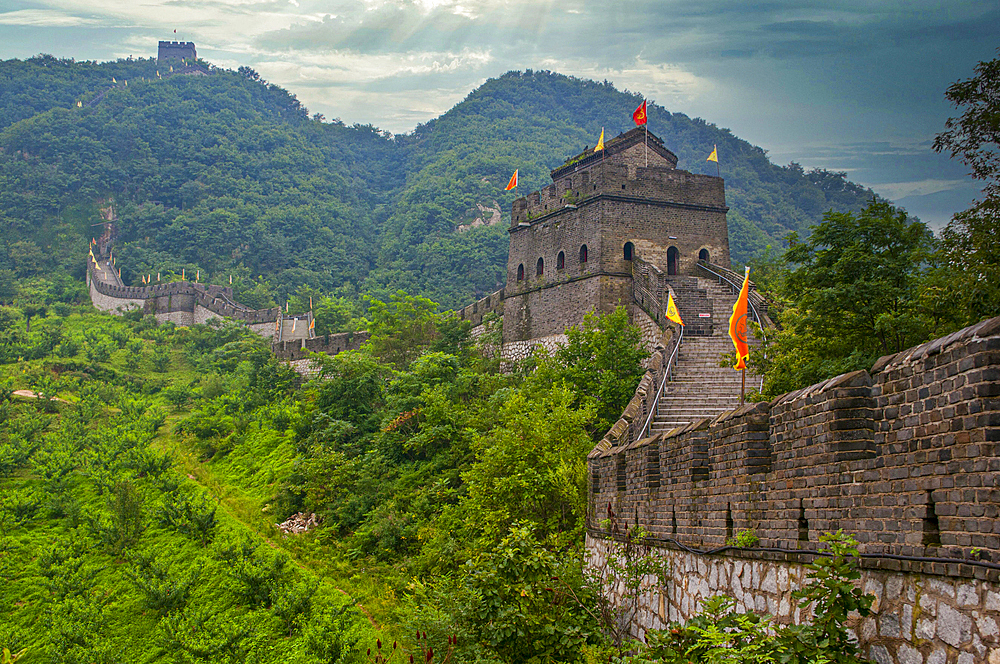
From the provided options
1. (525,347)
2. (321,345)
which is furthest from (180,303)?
(525,347)

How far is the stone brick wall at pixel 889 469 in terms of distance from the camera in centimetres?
369

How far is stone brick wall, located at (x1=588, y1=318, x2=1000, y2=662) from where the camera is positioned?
3.69 metres

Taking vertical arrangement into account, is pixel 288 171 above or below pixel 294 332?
above

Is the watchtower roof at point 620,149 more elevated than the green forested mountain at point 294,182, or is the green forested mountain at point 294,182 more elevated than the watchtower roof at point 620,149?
the green forested mountain at point 294,182

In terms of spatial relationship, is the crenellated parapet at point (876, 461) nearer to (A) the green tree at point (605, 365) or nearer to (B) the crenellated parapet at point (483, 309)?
(A) the green tree at point (605, 365)

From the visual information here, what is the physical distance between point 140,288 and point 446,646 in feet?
162

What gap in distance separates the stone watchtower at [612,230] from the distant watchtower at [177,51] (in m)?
122

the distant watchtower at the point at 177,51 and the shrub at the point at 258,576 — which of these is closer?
the shrub at the point at 258,576

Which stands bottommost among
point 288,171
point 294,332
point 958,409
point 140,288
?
point 958,409

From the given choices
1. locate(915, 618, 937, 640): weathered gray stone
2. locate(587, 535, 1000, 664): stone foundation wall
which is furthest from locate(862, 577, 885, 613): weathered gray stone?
locate(915, 618, 937, 640): weathered gray stone

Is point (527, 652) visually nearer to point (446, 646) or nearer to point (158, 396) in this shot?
point (446, 646)

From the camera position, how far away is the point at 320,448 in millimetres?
22156

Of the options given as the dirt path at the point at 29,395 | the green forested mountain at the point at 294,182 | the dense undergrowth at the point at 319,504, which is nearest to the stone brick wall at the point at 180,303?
the green forested mountain at the point at 294,182

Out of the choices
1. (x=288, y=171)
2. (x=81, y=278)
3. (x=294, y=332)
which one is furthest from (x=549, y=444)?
(x=288, y=171)
